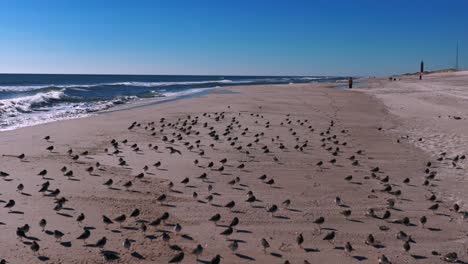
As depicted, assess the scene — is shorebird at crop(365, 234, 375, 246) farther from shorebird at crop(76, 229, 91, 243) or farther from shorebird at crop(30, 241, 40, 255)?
shorebird at crop(30, 241, 40, 255)

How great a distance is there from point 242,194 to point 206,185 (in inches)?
40.4

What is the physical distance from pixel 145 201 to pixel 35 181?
9.74ft

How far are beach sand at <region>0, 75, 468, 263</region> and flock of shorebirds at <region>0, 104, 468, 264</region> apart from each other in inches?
1.7

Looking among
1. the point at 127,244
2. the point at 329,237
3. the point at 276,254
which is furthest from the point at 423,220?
the point at 127,244

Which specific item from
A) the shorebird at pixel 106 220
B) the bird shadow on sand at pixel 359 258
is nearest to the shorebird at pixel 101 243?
the shorebird at pixel 106 220

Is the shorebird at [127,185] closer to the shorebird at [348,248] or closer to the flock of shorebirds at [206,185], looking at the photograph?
the flock of shorebirds at [206,185]

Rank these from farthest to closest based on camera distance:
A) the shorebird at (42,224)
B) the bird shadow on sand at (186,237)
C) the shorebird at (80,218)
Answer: the shorebird at (80,218), the shorebird at (42,224), the bird shadow on sand at (186,237)

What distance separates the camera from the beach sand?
264 inches

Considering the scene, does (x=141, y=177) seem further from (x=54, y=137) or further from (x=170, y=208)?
(x=54, y=137)

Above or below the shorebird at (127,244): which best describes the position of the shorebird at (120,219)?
above

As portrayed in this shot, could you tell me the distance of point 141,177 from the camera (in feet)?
34.9

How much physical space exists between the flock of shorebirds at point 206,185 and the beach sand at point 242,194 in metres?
0.04

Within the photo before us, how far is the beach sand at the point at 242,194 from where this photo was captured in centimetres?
670

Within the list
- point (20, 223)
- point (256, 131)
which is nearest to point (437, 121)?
point (256, 131)
